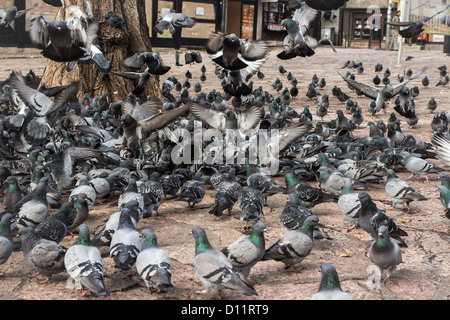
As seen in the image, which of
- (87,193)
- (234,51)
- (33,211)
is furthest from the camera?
(234,51)

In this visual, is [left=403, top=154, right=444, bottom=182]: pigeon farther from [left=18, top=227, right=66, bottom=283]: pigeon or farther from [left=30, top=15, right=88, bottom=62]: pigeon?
[left=18, top=227, right=66, bottom=283]: pigeon

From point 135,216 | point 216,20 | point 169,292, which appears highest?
point 216,20

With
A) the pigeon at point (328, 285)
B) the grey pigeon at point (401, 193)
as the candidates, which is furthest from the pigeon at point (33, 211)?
the grey pigeon at point (401, 193)

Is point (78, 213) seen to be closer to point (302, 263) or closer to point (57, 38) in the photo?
point (302, 263)

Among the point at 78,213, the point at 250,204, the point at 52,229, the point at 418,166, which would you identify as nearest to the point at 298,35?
the point at 418,166

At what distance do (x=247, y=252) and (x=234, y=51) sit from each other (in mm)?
4537

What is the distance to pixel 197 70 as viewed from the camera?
63.2ft

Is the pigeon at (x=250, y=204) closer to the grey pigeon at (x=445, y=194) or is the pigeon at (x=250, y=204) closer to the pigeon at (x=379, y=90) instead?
the grey pigeon at (x=445, y=194)

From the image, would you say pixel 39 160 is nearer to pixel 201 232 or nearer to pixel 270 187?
pixel 270 187

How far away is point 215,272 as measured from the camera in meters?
3.42

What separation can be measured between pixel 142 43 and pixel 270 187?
5226 mm

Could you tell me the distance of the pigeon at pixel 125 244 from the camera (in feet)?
12.0

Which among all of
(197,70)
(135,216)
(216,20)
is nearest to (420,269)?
(135,216)

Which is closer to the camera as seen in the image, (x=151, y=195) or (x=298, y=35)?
(x=151, y=195)
